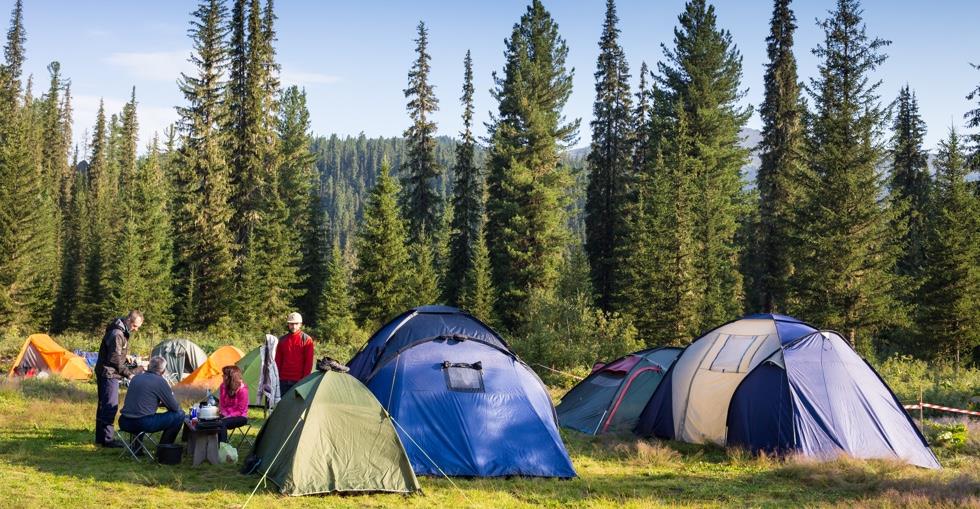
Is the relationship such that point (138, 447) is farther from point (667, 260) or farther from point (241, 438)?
point (667, 260)

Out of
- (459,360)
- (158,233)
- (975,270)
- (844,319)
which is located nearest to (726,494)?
(459,360)

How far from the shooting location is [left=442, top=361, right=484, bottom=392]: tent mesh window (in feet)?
31.4

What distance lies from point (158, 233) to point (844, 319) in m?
35.1

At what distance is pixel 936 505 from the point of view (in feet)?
25.3

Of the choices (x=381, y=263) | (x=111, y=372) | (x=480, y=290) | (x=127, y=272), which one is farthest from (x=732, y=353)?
(x=127, y=272)

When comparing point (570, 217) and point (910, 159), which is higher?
point (910, 159)

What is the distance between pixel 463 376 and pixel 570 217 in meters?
27.8

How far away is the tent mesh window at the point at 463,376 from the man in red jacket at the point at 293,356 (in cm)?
273

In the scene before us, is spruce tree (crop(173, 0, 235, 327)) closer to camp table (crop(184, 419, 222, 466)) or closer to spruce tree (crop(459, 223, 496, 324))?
spruce tree (crop(459, 223, 496, 324))

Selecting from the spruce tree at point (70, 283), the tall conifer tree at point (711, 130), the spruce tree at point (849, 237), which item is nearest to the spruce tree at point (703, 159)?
the tall conifer tree at point (711, 130)

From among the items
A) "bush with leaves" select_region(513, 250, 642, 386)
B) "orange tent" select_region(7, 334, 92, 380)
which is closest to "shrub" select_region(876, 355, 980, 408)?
"bush with leaves" select_region(513, 250, 642, 386)

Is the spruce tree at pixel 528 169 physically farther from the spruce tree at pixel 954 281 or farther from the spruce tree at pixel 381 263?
the spruce tree at pixel 954 281

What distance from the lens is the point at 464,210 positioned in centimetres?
4194

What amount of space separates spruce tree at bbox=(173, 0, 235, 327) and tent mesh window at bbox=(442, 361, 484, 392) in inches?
1091
